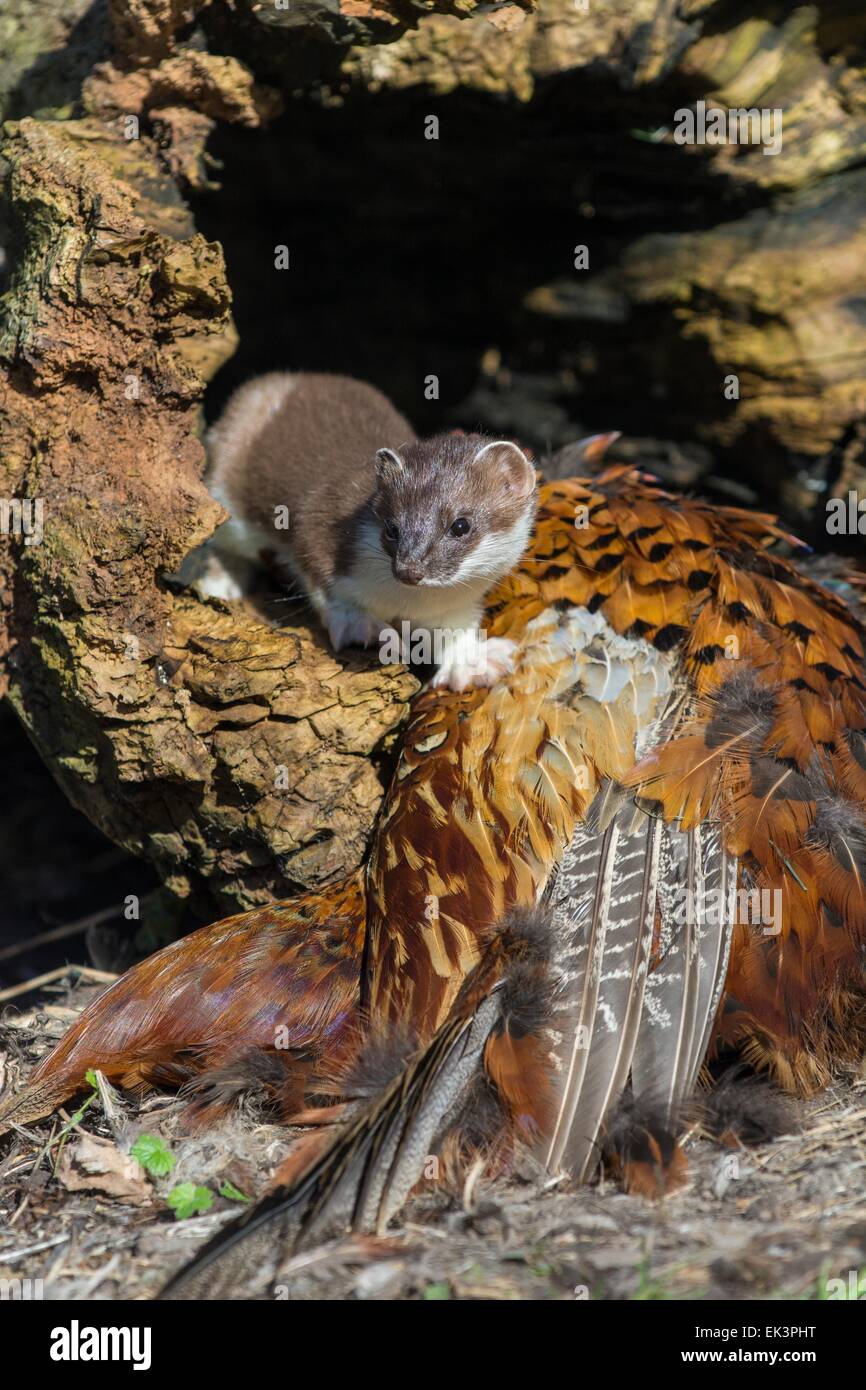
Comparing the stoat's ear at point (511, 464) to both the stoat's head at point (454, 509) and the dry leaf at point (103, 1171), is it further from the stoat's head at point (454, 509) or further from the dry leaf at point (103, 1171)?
the dry leaf at point (103, 1171)

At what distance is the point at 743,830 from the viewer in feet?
11.3

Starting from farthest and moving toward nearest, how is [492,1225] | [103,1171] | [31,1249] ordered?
[103,1171]
[31,1249]
[492,1225]

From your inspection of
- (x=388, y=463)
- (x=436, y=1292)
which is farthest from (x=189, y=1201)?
(x=388, y=463)

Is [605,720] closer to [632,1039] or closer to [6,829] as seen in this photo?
[632,1039]

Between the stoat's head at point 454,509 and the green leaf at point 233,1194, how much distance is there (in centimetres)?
188

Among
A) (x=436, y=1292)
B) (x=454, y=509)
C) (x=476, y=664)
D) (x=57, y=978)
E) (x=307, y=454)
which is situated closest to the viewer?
(x=436, y=1292)

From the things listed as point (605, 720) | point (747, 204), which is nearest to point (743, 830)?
point (605, 720)

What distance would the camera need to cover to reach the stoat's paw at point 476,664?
12.6ft

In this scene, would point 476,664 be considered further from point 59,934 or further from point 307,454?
point 59,934

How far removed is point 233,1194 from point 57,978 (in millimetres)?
2079

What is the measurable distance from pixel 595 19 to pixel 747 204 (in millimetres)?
1059

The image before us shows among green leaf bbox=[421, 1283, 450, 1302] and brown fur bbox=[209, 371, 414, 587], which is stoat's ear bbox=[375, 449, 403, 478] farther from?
green leaf bbox=[421, 1283, 450, 1302]

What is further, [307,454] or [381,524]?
[307,454]

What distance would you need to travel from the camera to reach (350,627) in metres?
4.22
